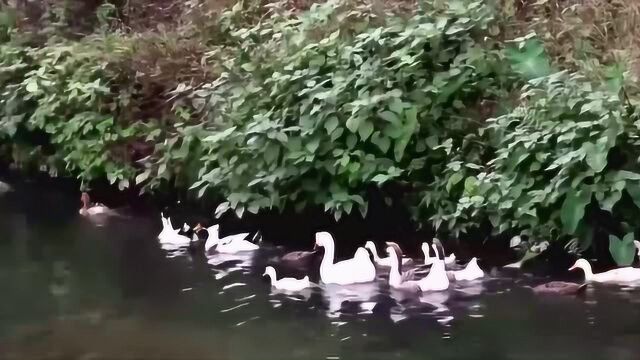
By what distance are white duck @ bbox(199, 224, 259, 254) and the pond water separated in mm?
243

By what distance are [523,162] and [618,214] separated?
3.11 feet

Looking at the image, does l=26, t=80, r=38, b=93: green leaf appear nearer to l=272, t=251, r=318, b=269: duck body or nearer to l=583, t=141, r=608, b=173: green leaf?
l=272, t=251, r=318, b=269: duck body

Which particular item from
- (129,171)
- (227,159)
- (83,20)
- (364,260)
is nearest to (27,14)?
(83,20)

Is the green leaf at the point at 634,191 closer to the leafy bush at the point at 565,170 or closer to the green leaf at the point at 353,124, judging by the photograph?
the leafy bush at the point at 565,170

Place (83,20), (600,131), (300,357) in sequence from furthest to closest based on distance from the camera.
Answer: (83,20) < (600,131) < (300,357)

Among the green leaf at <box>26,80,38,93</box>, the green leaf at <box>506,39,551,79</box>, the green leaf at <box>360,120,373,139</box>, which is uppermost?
the green leaf at <box>26,80,38,93</box>

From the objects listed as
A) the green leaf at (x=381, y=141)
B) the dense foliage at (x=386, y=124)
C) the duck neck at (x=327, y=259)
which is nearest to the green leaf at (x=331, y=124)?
the dense foliage at (x=386, y=124)

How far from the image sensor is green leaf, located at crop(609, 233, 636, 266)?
8.22 meters

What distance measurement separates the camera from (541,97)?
879 centimetres

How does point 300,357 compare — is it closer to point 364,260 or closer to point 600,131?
point 364,260

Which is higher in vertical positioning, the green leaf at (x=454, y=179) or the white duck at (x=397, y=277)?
the green leaf at (x=454, y=179)

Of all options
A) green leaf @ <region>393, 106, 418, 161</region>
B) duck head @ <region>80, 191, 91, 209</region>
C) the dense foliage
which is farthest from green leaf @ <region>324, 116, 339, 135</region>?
duck head @ <region>80, 191, 91, 209</region>

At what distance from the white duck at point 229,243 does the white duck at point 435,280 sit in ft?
7.95

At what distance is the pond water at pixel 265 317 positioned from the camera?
663cm
